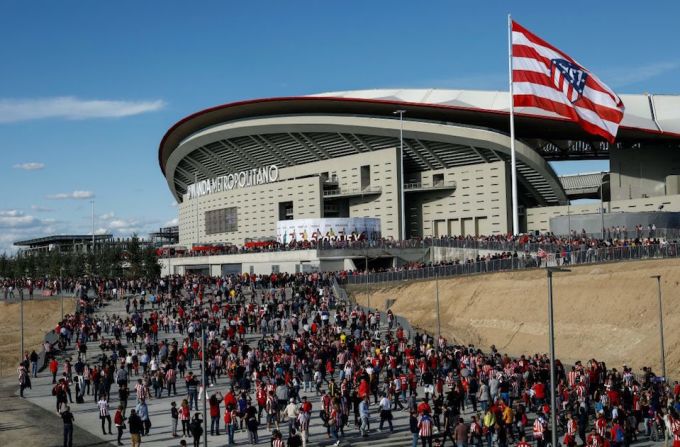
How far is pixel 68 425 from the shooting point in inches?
791

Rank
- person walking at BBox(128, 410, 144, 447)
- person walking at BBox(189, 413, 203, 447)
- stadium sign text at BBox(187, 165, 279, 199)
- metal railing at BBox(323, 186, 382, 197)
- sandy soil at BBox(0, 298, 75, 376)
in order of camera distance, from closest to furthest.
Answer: person walking at BBox(128, 410, 144, 447)
person walking at BBox(189, 413, 203, 447)
sandy soil at BBox(0, 298, 75, 376)
metal railing at BBox(323, 186, 382, 197)
stadium sign text at BBox(187, 165, 279, 199)

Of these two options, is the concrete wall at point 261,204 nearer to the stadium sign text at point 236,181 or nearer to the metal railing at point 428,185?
the stadium sign text at point 236,181

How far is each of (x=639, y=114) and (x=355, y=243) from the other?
97.9 ft

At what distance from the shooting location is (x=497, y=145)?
70.0 meters

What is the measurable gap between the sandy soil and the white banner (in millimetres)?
17500

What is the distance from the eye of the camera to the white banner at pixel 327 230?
6206cm

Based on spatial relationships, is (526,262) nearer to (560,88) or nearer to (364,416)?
(560,88)

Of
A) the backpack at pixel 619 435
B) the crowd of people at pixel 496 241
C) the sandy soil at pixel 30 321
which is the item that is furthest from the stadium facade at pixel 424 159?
the backpack at pixel 619 435

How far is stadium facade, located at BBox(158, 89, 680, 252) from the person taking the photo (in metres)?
70.6

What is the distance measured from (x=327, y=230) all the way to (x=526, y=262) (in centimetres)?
2074

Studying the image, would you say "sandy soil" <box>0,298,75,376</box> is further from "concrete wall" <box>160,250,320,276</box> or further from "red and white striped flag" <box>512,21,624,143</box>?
"red and white striped flag" <box>512,21,624,143</box>

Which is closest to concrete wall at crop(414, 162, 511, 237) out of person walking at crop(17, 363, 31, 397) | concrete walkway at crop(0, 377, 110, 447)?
person walking at crop(17, 363, 31, 397)

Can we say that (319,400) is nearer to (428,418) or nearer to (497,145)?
(428,418)

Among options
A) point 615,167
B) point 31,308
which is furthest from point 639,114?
point 31,308
